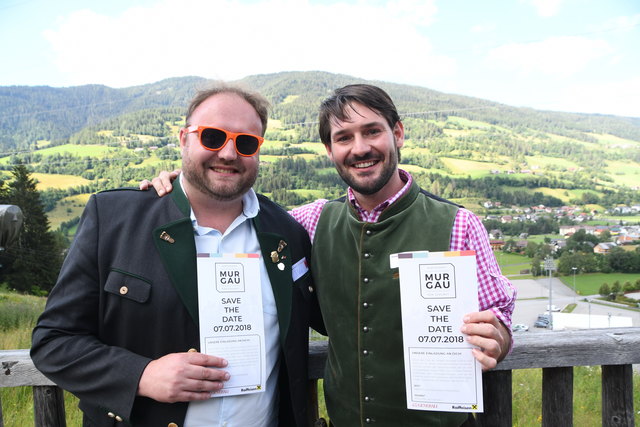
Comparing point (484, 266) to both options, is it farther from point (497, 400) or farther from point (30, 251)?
point (30, 251)

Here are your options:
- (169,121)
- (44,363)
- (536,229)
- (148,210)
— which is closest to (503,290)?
(148,210)

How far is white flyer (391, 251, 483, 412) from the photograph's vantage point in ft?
5.13

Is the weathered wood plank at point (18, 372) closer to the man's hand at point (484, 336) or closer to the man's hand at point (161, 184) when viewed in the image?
the man's hand at point (161, 184)

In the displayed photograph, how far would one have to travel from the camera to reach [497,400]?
1.94m

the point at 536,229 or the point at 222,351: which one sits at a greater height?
the point at 222,351

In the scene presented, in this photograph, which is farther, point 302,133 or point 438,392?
point 302,133

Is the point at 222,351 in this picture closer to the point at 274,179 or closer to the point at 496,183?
the point at 274,179

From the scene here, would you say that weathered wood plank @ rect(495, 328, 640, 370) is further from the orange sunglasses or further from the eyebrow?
the orange sunglasses

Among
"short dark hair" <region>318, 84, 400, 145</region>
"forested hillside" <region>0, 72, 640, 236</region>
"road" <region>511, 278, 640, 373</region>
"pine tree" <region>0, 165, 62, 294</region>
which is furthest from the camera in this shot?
"forested hillside" <region>0, 72, 640, 236</region>

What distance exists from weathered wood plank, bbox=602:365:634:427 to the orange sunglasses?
6.13 ft

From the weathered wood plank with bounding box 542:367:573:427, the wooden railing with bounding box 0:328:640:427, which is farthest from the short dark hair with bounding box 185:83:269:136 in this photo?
the weathered wood plank with bounding box 542:367:573:427

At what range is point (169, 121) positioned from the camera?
12650cm

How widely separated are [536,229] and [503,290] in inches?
3895

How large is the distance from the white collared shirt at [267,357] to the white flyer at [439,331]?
55 cm
